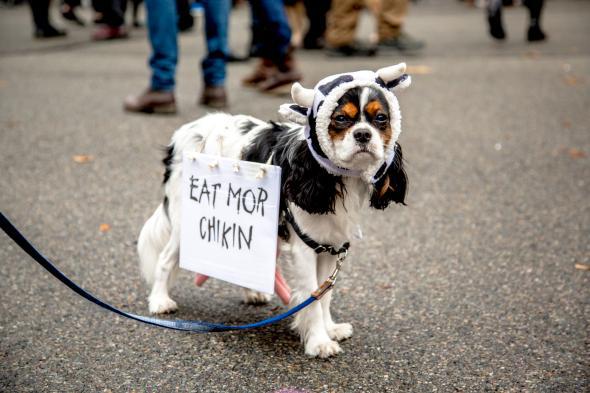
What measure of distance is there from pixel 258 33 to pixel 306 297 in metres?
6.07

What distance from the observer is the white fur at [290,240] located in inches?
110

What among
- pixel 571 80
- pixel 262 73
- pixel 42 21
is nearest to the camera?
pixel 262 73

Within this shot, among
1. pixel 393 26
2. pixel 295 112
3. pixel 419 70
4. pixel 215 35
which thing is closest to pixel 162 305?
pixel 295 112

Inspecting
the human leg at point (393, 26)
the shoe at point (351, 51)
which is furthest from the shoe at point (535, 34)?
the shoe at point (351, 51)

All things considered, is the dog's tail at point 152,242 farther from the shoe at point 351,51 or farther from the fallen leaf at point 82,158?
the shoe at point 351,51

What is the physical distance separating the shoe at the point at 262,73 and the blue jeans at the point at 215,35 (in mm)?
1001

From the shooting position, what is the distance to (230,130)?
3.05 m

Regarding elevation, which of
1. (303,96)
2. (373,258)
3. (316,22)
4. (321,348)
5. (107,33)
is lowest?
(107,33)

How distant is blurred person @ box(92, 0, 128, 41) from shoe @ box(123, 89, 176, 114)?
4.92 meters

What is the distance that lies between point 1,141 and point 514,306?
448cm

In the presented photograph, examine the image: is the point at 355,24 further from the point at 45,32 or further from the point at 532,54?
the point at 45,32

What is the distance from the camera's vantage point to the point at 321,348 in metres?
2.87

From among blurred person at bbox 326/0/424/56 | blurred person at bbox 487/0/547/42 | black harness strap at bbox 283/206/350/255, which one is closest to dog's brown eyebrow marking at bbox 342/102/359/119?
black harness strap at bbox 283/206/350/255

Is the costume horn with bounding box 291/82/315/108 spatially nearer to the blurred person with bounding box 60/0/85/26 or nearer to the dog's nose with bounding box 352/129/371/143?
the dog's nose with bounding box 352/129/371/143
